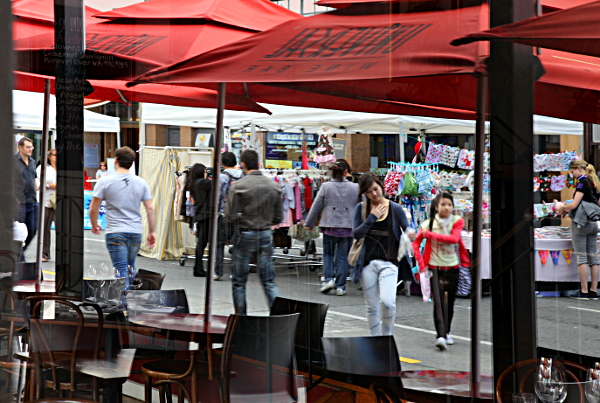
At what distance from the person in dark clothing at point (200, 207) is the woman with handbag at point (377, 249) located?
3.75 feet

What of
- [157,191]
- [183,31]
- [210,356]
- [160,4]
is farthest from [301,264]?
[160,4]

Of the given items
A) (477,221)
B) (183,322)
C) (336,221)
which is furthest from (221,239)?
(477,221)

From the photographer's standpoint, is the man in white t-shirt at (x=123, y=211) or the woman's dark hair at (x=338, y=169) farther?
the man in white t-shirt at (x=123, y=211)

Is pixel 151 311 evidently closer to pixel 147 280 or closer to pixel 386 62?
pixel 147 280

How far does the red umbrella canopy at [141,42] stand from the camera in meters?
4.75

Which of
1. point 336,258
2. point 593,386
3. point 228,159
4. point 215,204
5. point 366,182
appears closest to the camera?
point 593,386

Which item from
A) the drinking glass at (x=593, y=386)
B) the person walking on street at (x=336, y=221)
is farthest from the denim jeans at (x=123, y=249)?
the drinking glass at (x=593, y=386)

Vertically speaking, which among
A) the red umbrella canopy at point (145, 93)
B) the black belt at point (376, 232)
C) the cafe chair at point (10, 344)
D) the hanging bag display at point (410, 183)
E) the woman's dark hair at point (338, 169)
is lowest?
the cafe chair at point (10, 344)

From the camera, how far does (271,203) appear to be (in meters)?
4.88

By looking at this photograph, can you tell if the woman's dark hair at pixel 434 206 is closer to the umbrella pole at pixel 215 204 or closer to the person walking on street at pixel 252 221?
the person walking on street at pixel 252 221

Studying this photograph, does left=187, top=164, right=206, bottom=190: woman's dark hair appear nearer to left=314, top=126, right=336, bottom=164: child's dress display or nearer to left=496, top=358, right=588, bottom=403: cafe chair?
left=314, top=126, right=336, bottom=164: child's dress display

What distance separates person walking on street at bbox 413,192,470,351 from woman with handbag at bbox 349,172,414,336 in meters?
0.14

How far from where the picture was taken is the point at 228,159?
16.4 ft

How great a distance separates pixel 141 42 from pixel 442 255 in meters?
2.46
